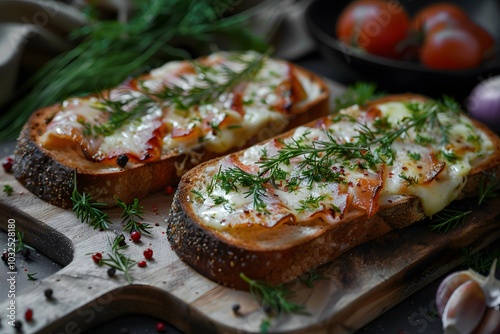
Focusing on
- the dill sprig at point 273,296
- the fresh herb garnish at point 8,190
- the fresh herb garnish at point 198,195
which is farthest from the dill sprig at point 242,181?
the fresh herb garnish at point 8,190

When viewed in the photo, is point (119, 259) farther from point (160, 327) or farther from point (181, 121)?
point (181, 121)

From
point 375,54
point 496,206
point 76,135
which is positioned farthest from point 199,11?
point 496,206

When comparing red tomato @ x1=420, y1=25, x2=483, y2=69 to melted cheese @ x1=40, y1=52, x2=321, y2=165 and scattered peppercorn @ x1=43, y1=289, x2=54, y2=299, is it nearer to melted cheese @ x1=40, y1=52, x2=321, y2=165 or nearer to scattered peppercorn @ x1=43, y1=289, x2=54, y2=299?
melted cheese @ x1=40, y1=52, x2=321, y2=165

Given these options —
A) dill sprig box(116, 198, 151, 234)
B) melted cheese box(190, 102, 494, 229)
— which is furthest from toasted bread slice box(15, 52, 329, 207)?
melted cheese box(190, 102, 494, 229)

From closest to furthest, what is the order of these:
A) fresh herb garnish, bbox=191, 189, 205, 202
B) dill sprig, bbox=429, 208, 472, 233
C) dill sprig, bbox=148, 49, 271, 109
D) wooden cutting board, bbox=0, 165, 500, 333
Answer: wooden cutting board, bbox=0, 165, 500, 333 → fresh herb garnish, bbox=191, 189, 205, 202 → dill sprig, bbox=429, 208, 472, 233 → dill sprig, bbox=148, 49, 271, 109

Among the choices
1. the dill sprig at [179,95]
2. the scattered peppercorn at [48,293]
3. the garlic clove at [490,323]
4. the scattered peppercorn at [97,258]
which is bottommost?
the garlic clove at [490,323]

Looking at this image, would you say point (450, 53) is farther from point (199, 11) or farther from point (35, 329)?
point (35, 329)

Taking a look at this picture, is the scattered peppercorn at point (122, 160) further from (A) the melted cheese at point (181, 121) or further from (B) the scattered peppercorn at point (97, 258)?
(B) the scattered peppercorn at point (97, 258)
